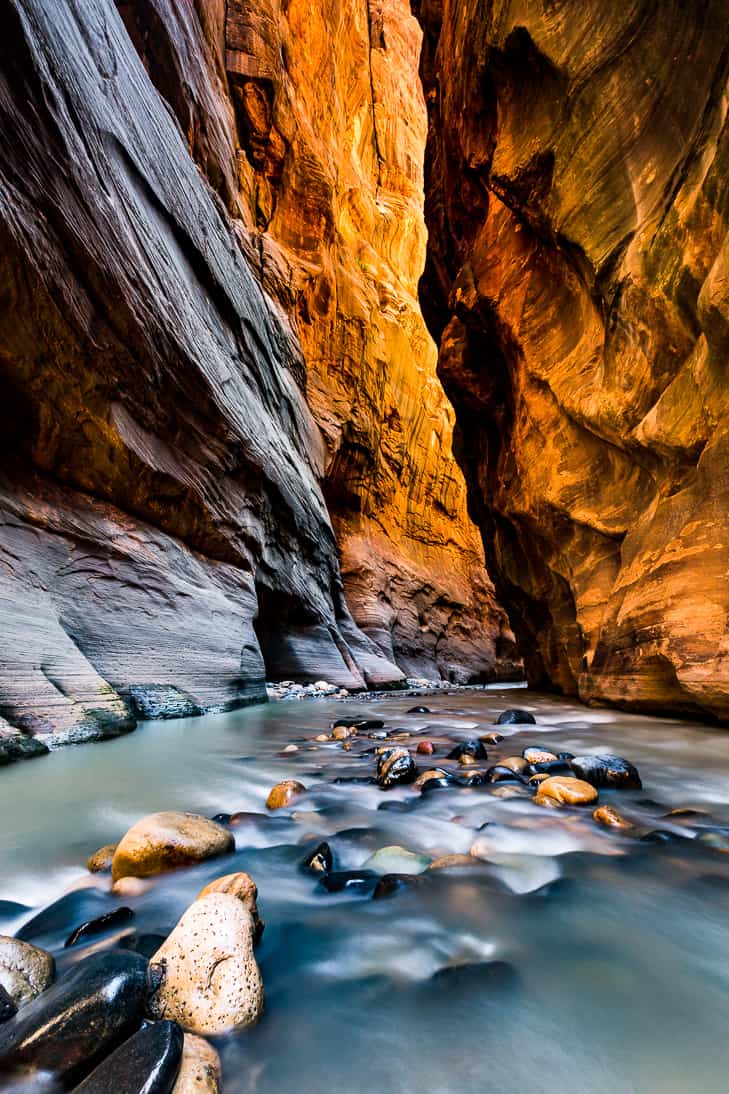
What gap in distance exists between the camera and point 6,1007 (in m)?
0.90

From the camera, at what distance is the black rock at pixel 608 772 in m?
2.53

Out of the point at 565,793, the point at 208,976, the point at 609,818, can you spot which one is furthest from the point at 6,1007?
the point at 565,793

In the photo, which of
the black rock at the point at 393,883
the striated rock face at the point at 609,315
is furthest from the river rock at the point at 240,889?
the striated rock face at the point at 609,315

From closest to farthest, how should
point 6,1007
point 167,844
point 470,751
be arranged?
point 6,1007
point 167,844
point 470,751

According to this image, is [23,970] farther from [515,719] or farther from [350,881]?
[515,719]

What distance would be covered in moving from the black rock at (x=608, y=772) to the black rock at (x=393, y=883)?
1.49 m

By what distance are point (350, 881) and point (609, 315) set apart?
6.77 metres

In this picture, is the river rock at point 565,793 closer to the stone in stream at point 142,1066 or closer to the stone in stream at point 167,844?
the stone in stream at point 167,844

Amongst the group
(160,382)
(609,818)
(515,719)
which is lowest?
(515,719)

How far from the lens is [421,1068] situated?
0.85 m

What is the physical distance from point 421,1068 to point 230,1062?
1.09 ft

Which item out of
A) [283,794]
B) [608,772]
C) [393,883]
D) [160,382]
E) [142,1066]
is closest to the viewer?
[142,1066]

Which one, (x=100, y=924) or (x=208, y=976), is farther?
(x=100, y=924)

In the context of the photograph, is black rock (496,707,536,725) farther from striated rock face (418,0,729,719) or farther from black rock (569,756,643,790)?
black rock (569,756,643,790)
